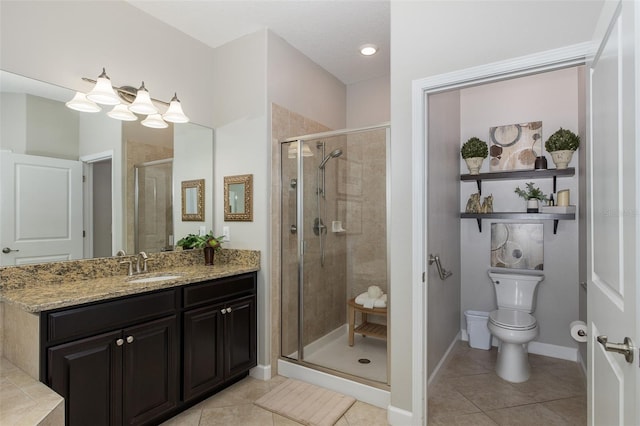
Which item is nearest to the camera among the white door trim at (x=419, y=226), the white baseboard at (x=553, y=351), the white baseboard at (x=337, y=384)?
the white door trim at (x=419, y=226)

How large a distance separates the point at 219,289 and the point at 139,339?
1.97ft

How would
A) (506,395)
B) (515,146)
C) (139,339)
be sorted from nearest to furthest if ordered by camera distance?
(139,339)
(506,395)
(515,146)

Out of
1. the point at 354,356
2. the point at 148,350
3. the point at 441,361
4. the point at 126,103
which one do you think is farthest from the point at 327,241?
the point at 126,103

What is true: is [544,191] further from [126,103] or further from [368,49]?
[126,103]

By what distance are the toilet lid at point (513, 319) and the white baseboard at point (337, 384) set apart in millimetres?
1113

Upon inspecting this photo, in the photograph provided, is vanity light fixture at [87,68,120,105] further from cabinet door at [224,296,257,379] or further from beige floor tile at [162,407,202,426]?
beige floor tile at [162,407,202,426]

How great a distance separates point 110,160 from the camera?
2332 mm

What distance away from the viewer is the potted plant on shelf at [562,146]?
9.30ft

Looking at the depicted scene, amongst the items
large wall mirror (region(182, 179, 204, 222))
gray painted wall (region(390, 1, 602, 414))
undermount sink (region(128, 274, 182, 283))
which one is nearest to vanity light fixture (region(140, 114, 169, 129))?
large wall mirror (region(182, 179, 204, 222))

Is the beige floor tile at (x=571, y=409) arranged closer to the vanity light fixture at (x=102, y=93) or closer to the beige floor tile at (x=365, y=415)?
the beige floor tile at (x=365, y=415)

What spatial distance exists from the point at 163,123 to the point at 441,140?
2.21 metres

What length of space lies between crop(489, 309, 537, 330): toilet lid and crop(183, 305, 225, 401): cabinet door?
214cm

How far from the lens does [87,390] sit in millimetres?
1685

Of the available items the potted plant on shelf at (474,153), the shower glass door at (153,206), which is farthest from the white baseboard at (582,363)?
the shower glass door at (153,206)
